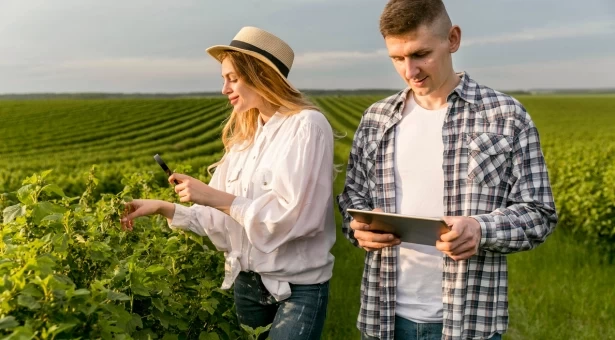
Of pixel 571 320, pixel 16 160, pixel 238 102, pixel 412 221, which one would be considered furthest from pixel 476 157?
pixel 16 160

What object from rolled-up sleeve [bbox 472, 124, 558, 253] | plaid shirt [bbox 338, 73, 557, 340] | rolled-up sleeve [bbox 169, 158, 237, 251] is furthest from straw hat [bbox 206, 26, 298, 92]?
rolled-up sleeve [bbox 472, 124, 558, 253]

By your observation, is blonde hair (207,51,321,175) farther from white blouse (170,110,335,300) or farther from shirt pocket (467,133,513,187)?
shirt pocket (467,133,513,187)

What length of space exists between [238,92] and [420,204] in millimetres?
825

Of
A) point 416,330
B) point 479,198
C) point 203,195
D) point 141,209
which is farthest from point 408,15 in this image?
point 141,209

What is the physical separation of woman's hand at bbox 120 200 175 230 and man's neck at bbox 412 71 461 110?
3.56 feet

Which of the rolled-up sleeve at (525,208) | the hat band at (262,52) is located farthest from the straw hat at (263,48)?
the rolled-up sleeve at (525,208)

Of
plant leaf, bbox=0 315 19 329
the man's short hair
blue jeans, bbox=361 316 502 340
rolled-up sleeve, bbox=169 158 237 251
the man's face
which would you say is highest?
the man's short hair

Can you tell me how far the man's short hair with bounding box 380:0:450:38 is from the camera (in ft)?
8.14

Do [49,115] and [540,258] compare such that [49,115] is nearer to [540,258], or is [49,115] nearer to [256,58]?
[540,258]

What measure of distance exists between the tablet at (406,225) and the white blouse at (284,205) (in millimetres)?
292

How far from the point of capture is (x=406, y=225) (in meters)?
2.31

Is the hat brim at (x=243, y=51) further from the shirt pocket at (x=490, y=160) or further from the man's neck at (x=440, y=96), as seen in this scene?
the shirt pocket at (x=490, y=160)

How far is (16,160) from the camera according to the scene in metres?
23.1

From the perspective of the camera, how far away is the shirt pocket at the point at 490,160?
2531 millimetres
